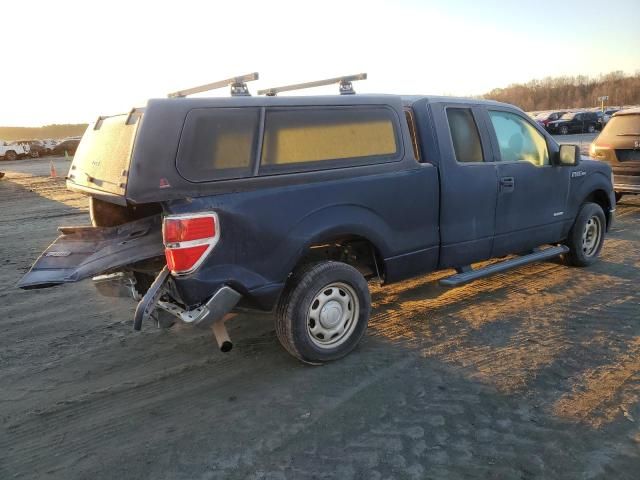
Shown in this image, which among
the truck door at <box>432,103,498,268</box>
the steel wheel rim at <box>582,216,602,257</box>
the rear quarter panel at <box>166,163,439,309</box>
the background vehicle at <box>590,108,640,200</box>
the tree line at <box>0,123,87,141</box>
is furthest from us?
the tree line at <box>0,123,87,141</box>

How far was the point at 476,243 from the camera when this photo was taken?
4766mm

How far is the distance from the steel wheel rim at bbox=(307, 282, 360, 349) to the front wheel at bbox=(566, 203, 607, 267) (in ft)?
11.0

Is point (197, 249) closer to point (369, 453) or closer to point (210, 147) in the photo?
point (210, 147)

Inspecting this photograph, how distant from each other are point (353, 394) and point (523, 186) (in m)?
2.98

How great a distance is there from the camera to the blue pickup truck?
3191 millimetres

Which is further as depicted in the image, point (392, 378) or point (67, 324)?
point (67, 324)

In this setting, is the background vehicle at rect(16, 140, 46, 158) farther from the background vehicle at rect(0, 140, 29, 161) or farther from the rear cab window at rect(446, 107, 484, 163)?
the rear cab window at rect(446, 107, 484, 163)

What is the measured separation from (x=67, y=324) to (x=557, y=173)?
5344 mm

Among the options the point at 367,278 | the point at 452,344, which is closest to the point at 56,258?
the point at 367,278

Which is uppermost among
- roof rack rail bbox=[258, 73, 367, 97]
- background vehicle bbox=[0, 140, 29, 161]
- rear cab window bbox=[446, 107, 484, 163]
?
background vehicle bbox=[0, 140, 29, 161]

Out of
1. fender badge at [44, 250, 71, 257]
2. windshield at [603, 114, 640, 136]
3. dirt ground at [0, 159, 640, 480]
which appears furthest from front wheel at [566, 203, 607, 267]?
fender badge at [44, 250, 71, 257]

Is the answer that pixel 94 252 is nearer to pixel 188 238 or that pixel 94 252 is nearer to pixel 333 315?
pixel 188 238

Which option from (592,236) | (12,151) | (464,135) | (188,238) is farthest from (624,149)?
(12,151)

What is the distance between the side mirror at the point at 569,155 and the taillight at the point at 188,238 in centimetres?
399
